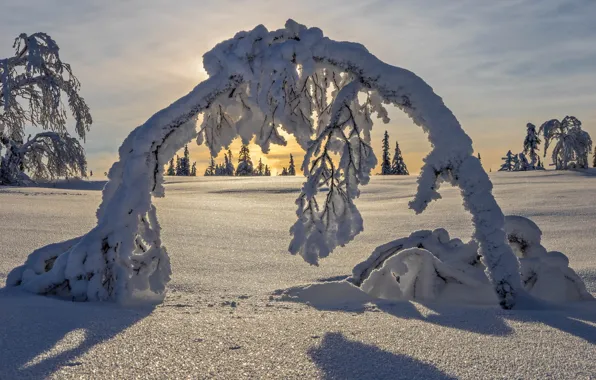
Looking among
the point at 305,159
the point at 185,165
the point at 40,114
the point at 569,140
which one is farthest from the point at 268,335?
the point at 185,165

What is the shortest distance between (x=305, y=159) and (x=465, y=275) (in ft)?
4.08

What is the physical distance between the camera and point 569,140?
19391mm

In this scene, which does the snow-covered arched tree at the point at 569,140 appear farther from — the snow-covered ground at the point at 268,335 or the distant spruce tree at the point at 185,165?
the distant spruce tree at the point at 185,165

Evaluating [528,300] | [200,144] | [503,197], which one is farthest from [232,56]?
[503,197]

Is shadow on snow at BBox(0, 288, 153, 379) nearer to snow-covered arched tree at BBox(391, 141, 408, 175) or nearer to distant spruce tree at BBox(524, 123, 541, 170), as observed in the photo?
distant spruce tree at BBox(524, 123, 541, 170)

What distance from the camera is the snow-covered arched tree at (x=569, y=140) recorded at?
63.5 feet

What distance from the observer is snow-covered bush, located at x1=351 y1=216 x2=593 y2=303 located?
3174 millimetres

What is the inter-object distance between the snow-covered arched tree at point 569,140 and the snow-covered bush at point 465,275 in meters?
17.9

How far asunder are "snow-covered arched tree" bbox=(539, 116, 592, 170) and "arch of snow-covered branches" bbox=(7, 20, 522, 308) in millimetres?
18621

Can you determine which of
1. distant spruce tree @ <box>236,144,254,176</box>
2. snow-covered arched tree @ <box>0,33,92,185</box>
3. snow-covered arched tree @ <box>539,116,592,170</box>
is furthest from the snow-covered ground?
distant spruce tree @ <box>236,144,254,176</box>

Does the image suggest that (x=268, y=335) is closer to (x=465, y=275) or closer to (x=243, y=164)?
(x=465, y=275)

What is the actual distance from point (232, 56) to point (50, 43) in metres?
9.87

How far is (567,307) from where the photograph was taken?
292cm

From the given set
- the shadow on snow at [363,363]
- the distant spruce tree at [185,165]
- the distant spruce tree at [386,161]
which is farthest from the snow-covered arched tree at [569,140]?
the distant spruce tree at [185,165]
